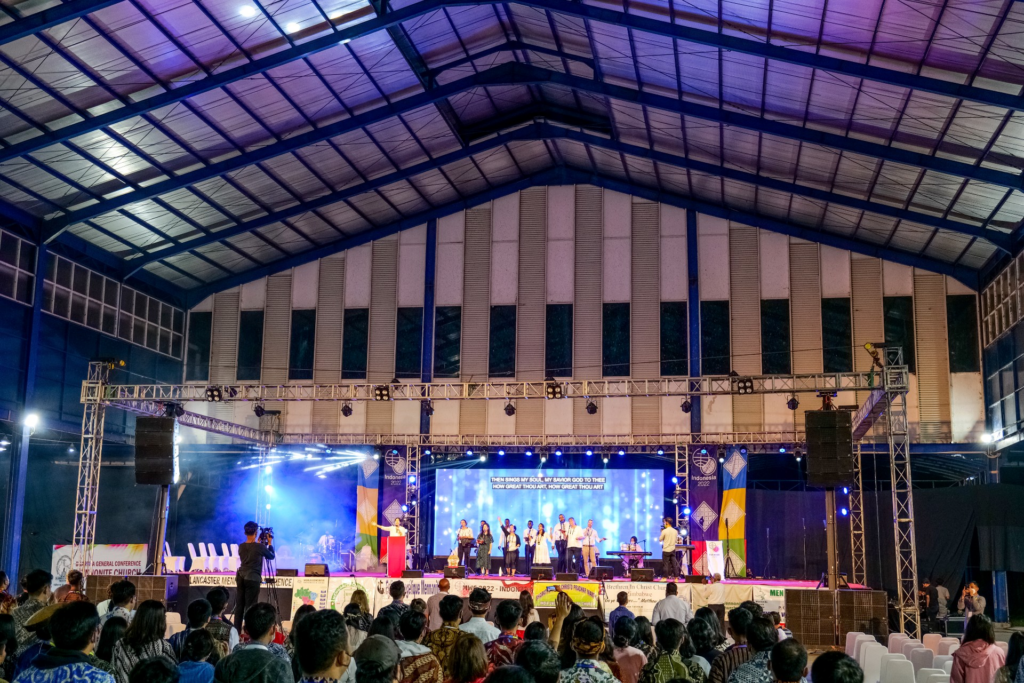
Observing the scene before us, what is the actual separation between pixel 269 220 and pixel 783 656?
23.5 metres

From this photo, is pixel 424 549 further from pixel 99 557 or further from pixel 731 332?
pixel 731 332

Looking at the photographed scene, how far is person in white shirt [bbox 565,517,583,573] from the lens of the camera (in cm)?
2339

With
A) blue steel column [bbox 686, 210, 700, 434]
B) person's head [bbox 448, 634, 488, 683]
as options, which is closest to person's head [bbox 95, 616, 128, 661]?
person's head [bbox 448, 634, 488, 683]

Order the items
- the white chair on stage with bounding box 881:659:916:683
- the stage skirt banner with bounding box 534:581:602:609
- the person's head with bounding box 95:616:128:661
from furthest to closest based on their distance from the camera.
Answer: the stage skirt banner with bounding box 534:581:602:609
the white chair on stage with bounding box 881:659:916:683
the person's head with bounding box 95:616:128:661

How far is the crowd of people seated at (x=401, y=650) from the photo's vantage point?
10.9 feet

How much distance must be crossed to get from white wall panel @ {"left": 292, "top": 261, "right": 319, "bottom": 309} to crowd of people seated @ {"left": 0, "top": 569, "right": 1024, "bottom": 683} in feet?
72.2

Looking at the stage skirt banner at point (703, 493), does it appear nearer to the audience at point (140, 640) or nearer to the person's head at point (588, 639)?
the person's head at point (588, 639)

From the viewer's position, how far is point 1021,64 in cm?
1486

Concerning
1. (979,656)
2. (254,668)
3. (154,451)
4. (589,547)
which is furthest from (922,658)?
(589,547)

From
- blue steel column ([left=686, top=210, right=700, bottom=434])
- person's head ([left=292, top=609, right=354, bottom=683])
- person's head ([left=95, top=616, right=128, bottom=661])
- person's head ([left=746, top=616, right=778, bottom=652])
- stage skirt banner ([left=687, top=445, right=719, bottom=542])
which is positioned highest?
blue steel column ([left=686, top=210, right=700, bottom=434])

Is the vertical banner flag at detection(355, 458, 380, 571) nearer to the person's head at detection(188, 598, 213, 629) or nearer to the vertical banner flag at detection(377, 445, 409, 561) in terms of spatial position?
the vertical banner flag at detection(377, 445, 409, 561)

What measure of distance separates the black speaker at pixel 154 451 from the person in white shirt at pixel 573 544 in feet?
31.6

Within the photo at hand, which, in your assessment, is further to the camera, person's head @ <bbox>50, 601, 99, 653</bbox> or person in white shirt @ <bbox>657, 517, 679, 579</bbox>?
person in white shirt @ <bbox>657, 517, 679, 579</bbox>

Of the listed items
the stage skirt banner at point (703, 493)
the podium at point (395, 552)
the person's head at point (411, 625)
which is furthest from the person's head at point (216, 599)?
the stage skirt banner at point (703, 493)
